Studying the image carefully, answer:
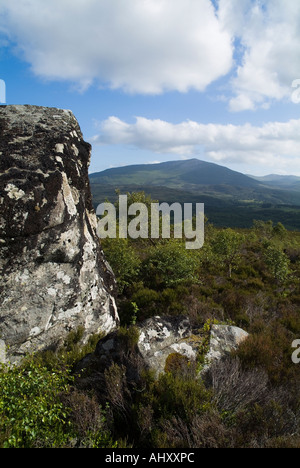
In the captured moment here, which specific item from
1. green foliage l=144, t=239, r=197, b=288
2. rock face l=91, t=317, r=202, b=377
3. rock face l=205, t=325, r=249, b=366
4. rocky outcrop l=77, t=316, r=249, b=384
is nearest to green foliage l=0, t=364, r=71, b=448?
rocky outcrop l=77, t=316, r=249, b=384

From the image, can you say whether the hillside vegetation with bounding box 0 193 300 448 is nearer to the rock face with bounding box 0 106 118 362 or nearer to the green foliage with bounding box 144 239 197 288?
the rock face with bounding box 0 106 118 362

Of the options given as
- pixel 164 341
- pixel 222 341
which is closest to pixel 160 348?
pixel 164 341

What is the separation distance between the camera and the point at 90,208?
11.3m

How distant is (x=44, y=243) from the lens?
25.6 feet

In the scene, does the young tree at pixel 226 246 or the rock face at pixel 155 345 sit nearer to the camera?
the rock face at pixel 155 345

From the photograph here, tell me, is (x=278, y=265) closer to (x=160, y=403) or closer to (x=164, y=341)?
(x=164, y=341)

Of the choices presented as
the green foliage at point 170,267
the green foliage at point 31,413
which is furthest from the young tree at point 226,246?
the green foliage at point 31,413

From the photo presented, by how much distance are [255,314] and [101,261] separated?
6.89 meters

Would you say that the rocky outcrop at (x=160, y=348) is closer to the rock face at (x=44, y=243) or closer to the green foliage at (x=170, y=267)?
the rock face at (x=44, y=243)

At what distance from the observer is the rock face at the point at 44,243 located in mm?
7227

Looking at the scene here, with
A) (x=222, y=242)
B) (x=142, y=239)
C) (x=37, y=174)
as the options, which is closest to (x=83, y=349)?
(x=37, y=174)

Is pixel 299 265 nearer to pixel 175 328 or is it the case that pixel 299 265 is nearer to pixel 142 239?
pixel 142 239

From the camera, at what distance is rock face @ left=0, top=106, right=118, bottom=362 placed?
7.23m
